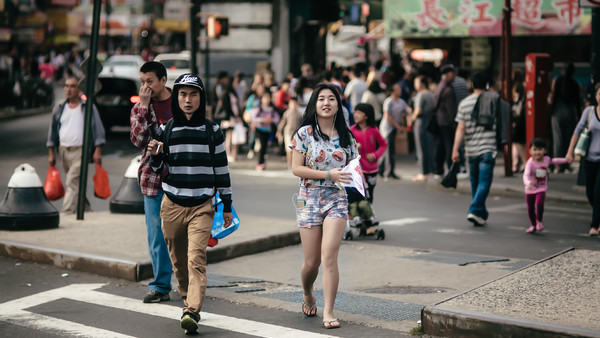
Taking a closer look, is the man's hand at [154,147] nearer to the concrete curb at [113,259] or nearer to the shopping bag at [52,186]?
the concrete curb at [113,259]

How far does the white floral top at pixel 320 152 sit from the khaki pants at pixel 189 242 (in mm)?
753

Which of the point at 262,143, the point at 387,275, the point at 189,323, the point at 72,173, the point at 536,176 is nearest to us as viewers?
the point at 189,323

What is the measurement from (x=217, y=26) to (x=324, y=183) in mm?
15025

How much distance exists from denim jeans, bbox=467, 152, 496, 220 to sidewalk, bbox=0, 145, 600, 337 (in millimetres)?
2003

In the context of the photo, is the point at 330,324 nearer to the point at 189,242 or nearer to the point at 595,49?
the point at 189,242

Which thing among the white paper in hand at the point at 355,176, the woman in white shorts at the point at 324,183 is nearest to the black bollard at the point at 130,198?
the woman in white shorts at the point at 324,183

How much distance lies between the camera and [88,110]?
11609 mm

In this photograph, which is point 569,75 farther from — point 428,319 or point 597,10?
point 428,319

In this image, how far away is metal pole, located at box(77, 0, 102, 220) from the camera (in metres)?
11.3

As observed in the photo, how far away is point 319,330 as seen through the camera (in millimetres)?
6961

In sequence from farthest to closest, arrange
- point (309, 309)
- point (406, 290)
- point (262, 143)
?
point (262, 143)
point (406, 290)
point (309, 309)

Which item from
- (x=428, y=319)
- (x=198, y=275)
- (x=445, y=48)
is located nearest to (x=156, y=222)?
(x=198, y=275)

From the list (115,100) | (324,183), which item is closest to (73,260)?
(324,183)

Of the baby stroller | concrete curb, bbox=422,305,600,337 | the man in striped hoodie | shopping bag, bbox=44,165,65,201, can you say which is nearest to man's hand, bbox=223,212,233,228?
the man in striped hoodie
